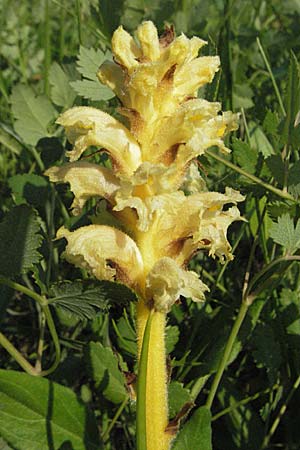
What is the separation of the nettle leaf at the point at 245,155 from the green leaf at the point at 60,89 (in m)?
0.66

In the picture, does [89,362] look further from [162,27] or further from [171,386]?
[162,27]

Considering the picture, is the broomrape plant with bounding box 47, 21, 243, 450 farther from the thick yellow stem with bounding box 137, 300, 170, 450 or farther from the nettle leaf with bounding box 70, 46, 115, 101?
the nettle leaf with bounding box 70, 46, 115, 101

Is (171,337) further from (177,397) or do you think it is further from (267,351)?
(267,351)

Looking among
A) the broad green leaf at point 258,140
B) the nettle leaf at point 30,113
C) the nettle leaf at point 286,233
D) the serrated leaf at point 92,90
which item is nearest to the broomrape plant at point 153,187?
the nettle leaf at point 286,233

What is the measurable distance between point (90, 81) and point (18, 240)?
0.61 m

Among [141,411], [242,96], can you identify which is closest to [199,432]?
[141,411]

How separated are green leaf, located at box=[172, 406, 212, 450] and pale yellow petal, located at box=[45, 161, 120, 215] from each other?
1.47 ft

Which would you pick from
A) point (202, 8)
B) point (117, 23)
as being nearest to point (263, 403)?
point (117, 23)

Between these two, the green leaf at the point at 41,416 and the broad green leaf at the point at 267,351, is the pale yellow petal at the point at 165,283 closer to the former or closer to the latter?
the green leaf at the point at 41,416

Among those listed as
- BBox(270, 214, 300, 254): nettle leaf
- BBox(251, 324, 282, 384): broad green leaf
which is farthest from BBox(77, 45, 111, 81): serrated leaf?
BBox(251, 324, 282, 384): broad green leaf

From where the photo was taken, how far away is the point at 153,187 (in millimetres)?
1264

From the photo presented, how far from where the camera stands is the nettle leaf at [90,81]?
69.8 inches

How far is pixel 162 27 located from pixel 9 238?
101 cm

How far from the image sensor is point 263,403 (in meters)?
1.93
